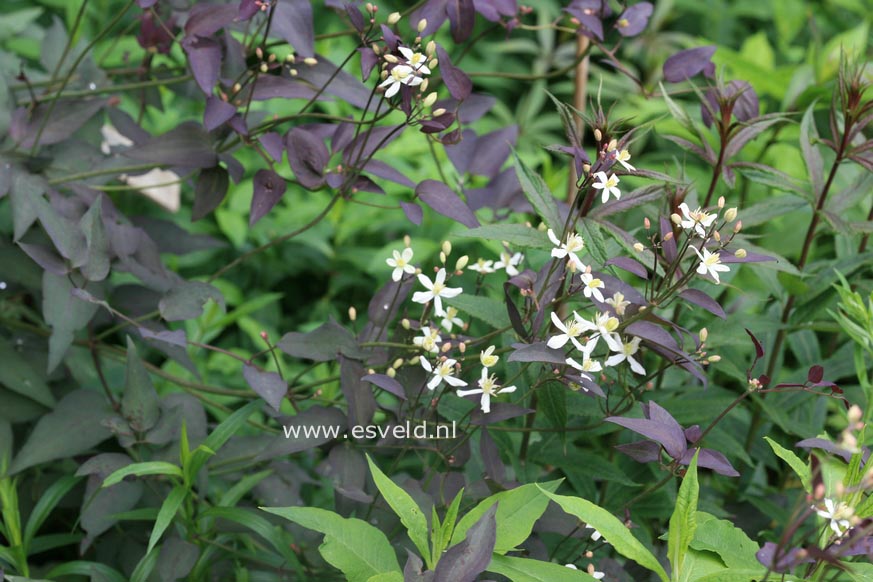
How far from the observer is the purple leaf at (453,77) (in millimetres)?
1043

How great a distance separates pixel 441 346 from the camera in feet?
3.38

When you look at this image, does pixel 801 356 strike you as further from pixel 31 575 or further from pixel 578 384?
pixel 31 575

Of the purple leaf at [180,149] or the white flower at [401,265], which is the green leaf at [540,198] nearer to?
the white flower at [401,265]

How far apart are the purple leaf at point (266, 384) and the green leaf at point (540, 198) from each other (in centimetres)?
36

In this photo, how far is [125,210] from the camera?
175 cm

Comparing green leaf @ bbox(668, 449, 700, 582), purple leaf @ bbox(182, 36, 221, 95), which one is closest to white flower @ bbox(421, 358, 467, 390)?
green leaf @ bbox(668, 449, 700, 582)

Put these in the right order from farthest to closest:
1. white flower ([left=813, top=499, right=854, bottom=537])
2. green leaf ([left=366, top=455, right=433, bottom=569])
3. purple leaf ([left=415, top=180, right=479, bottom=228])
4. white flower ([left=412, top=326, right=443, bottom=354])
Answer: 1. purple leaf ([left=415, top=180, right=479, bottom=228])
2. white flower ([left=412, top=326, right=443, bottom=354])
3. green leaf ([left=366, top=455, right=433, bottom=569])
4. white flower ([left=813, top=499, right=854, bottom=537])

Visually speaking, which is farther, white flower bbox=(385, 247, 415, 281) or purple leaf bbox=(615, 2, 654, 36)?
purple leaf bbox=(615, 2, 654, 36)

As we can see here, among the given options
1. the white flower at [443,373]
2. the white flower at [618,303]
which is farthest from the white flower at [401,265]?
the white flower at [618,303]

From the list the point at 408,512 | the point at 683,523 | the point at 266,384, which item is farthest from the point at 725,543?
the point at 266,384

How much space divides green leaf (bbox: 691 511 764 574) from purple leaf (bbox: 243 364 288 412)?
0.46m

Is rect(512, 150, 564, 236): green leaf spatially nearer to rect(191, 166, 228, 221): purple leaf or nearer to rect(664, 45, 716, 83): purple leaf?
rect(664, 45, 716, 83): purple leaf

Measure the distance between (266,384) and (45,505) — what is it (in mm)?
360

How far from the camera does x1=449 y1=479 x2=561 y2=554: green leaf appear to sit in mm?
890
